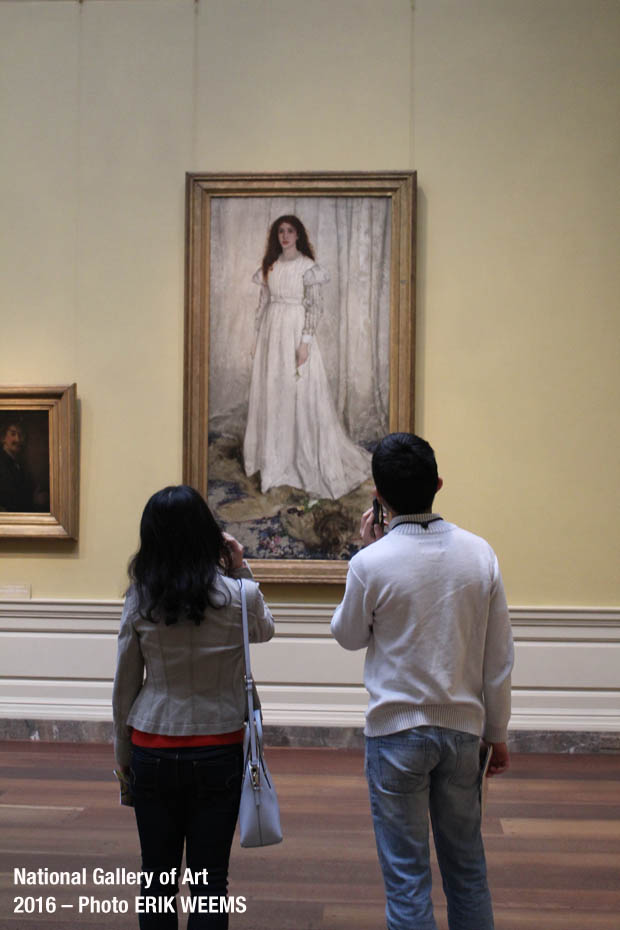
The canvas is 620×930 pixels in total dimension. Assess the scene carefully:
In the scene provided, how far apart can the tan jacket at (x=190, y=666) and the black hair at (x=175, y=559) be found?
2.2 inches

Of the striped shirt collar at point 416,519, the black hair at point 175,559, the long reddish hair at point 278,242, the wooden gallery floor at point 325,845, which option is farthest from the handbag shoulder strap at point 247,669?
the long reddish hair at point 278,242

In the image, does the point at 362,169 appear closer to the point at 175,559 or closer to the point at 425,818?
the point at 175,559

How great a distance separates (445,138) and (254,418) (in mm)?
2979

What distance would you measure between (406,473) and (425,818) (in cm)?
114

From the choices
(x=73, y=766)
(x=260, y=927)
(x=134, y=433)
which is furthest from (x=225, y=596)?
(x=134, y=433)

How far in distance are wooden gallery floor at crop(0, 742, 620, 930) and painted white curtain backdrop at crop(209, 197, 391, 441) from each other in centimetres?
300

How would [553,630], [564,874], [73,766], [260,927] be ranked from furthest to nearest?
[553,630] → [73,766] → [564,874] → [260,927]

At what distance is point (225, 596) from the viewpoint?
3025 mm

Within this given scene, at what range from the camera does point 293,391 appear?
7789 millimetres

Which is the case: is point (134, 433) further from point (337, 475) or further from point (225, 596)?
point (225, 596)

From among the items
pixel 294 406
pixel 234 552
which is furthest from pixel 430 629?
pixel 294 406

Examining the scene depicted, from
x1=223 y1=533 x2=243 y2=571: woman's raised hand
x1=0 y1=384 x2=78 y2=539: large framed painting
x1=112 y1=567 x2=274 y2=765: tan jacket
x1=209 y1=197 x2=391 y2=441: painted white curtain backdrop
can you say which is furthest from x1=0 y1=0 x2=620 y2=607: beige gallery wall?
x1=112 y1=567 x2=274 y2=765: tan jacket

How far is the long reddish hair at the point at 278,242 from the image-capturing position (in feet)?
25.7

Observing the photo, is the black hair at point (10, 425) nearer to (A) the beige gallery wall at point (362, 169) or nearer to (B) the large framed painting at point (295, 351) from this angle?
(A) the beige gallery wall at point (362, 169)
